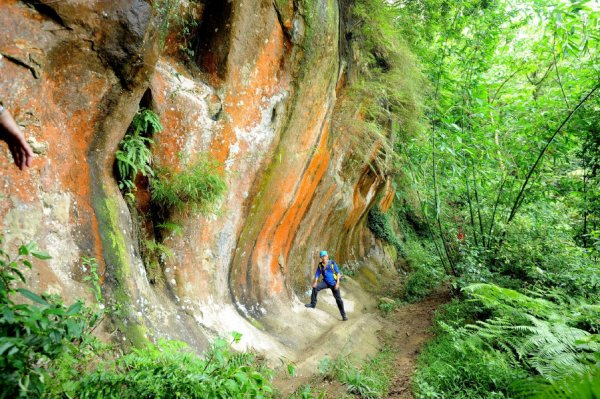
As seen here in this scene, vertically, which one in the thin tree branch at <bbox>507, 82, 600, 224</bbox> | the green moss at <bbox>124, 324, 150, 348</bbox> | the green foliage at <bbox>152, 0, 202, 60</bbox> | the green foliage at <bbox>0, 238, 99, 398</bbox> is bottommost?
the green moss at <bbox>124, 324, 150, 348</bbox>

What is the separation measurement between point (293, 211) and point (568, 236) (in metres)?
6.87

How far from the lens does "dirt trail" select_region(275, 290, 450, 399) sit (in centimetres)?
535

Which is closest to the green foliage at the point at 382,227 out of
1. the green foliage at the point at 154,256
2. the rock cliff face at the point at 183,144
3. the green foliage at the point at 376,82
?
the green foliage at the point at 376,82

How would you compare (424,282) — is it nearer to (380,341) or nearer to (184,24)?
(380,341)

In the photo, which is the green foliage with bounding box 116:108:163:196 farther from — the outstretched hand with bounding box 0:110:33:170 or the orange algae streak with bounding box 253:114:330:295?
the orange algae streak with bounding box 253:114:330:295

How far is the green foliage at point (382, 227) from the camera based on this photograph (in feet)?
60.7

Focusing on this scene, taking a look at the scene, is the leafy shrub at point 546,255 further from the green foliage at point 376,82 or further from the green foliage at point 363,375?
the green foliage at point 376,82

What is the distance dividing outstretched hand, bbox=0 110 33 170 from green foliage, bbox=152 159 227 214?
2.96 metres

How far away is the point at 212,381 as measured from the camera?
9.62ft

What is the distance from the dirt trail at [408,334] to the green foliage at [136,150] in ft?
A: 15.3

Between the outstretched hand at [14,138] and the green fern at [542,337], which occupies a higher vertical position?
the green fern at [542,337]

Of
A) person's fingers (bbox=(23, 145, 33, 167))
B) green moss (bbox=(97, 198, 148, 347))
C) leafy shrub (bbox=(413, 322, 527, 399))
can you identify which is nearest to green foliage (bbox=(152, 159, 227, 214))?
green moss (bbox=(97, 198, 148, 347))

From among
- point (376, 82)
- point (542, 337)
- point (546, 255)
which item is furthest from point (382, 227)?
point (542, 337)

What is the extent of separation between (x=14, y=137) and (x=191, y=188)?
10.7ft
